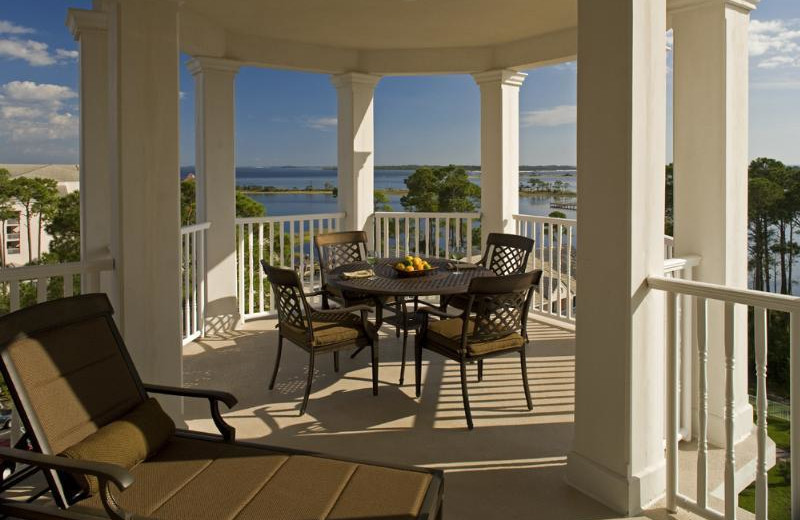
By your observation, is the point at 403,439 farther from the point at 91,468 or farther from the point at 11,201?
the point at 11,201

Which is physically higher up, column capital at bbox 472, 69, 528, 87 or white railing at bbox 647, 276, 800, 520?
column capital at bbox 472, 69, 528, 87

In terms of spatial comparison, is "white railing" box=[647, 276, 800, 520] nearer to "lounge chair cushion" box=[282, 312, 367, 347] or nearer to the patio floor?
the patio floor

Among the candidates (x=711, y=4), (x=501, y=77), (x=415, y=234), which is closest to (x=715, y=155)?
(x=711, y=4)

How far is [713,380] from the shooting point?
10.8 feet

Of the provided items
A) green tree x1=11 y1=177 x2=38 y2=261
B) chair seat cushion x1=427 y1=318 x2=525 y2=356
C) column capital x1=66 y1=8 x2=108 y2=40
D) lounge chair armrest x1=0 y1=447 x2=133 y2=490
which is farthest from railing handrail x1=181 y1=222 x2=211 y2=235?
green tree x1=11 y1=177 x2=38 y2=261

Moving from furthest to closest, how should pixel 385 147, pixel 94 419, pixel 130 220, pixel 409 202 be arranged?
pixel 385 147
pixel 409 202
pixel 130 220
pixel 94 419

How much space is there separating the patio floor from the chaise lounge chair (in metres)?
0.78

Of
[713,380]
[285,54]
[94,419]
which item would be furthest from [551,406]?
[285,54]

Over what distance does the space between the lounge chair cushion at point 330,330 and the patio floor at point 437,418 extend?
0.47 meters

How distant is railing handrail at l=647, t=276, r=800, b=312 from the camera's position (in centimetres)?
204

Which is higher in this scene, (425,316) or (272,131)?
(272,131)

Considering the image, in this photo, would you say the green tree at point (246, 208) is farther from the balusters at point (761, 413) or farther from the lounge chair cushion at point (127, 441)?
the balusters at point (761, 413)

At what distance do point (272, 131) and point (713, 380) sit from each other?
20615 mm

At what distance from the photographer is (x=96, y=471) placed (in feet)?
5.29
